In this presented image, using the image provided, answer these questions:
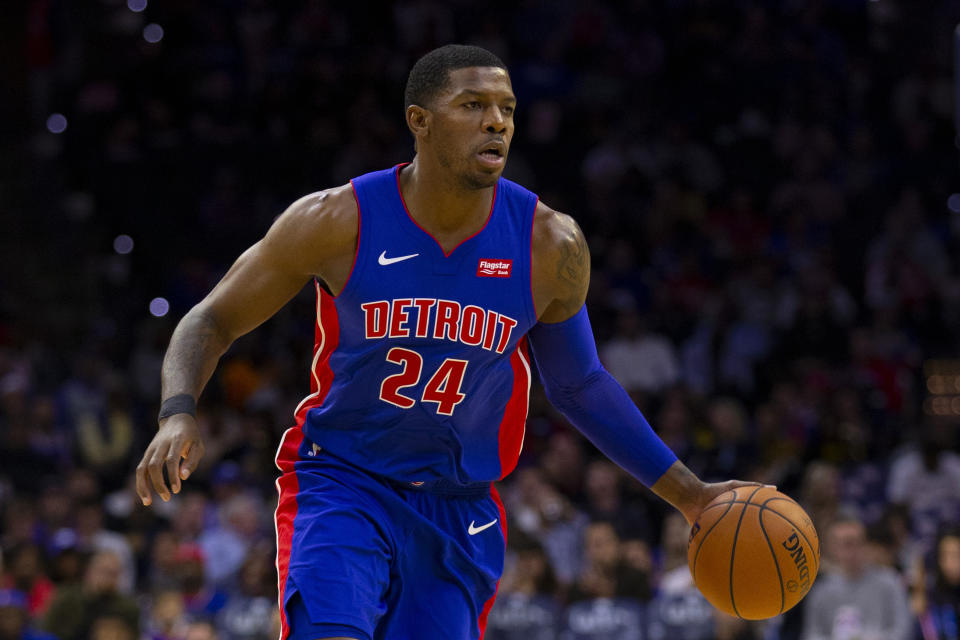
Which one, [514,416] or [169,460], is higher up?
[169,460]

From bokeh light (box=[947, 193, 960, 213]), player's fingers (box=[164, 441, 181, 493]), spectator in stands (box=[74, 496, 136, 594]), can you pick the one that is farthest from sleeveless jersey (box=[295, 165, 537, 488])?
bokeh light (box=[947, 193, 960, 213])

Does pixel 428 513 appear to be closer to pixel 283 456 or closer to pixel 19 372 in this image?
pixel 283 456

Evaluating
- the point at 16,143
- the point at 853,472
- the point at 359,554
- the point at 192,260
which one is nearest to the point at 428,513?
the point at 359,554

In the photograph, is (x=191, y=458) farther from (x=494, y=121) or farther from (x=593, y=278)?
(x=593, y=278)

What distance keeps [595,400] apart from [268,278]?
1.11m

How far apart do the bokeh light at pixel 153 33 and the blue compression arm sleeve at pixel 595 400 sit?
37.3 feet

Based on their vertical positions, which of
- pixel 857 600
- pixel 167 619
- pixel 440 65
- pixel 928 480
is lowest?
pixel 928 480

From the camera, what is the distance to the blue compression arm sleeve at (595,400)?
13.1 feet

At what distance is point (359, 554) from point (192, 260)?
31.6 feet

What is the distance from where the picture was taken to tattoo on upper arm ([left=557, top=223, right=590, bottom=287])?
3.84 meters

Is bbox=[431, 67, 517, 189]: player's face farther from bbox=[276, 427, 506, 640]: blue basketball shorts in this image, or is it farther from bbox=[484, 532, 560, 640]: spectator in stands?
bbox=[484, 532, 560, 640]: spectator in stands

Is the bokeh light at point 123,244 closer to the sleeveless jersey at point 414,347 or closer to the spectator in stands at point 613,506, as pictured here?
the spectator in stands at point 613,506

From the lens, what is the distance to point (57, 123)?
14117mm

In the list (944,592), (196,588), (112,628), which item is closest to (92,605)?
(112,628)
